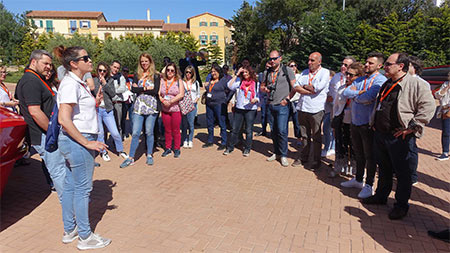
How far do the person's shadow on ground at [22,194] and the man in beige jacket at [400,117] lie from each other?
4.72m

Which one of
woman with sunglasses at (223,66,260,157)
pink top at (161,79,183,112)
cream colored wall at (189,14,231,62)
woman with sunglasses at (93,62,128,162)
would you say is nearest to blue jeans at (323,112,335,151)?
woman with sunglasses at (223,66,260,157)

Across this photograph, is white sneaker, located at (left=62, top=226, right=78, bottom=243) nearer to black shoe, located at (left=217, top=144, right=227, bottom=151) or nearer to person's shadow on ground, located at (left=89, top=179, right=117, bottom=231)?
person's shadow on ground, located at (left=89, top=179, right=117, bottom=231)

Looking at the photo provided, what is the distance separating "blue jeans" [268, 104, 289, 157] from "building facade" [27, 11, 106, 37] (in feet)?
210

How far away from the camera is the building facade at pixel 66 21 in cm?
5934

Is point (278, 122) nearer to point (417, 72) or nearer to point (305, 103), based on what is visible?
point (305, 103)

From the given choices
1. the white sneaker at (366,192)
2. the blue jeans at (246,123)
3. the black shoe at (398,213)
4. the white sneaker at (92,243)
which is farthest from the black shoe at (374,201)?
the white sneaker at (92,243)

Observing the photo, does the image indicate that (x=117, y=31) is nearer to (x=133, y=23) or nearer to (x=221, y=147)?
(x=133, y=23)

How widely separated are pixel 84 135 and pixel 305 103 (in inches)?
147

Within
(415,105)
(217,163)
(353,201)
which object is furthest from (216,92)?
(415,105)

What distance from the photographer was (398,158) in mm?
3520

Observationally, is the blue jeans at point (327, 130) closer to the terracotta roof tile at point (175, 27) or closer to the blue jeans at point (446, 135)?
the blue jeans at point (446, 135)

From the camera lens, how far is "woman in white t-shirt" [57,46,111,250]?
2.69 m

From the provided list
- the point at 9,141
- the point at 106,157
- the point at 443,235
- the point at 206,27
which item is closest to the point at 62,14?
the point at 206,27

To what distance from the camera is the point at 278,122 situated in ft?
18.7
